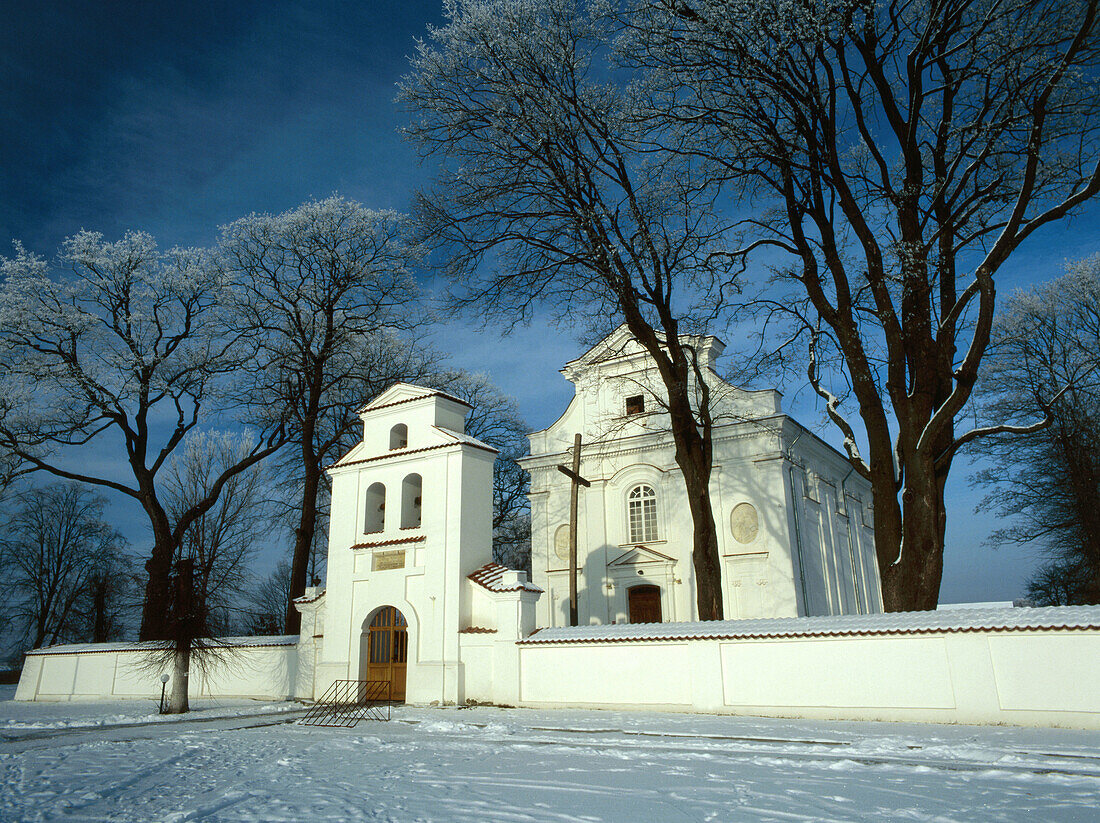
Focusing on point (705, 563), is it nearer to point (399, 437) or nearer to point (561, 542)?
point (399, 437)

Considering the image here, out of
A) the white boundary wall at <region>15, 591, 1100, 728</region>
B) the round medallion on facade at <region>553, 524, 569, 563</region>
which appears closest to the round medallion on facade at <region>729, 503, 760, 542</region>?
the round medallion on facade at <region>553, 524, 569, 563</region>

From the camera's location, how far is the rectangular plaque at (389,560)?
16.0 meters

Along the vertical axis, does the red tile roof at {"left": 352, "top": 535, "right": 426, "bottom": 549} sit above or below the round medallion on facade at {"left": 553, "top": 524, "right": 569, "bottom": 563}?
below

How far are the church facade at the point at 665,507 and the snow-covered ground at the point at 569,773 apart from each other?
1099cm

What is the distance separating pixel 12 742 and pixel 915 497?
1449 cm

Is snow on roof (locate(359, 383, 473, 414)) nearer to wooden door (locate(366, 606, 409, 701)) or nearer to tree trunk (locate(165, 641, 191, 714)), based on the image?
wooden door (locate(366, 606, 409, 701))

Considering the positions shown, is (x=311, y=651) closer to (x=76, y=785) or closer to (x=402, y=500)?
(x=402, y=500)

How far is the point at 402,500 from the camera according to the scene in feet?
54.6

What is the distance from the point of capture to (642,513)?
23.9 metres

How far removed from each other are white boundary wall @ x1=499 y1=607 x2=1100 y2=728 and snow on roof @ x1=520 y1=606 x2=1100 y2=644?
2cm

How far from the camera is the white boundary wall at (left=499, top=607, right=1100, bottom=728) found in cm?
943

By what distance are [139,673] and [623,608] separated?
45.2ft

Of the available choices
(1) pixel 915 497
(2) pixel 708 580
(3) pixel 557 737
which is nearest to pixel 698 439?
(2) pixel 708 580

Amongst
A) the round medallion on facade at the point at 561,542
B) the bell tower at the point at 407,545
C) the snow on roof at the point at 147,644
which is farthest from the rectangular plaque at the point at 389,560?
the round medallion on facade at the point at 561,542
